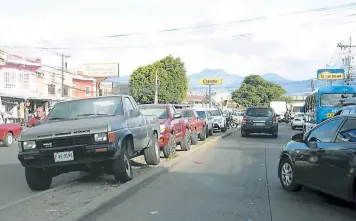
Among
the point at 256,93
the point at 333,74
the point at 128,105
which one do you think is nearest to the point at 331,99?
the point at 128,105

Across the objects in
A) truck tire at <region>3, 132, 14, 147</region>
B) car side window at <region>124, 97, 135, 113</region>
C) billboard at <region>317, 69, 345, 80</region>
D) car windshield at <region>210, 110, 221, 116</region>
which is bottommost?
truck tire at <region>3, 132, 14, 147</region>

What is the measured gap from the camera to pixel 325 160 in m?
6.36

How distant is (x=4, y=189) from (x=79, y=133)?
2288 mm

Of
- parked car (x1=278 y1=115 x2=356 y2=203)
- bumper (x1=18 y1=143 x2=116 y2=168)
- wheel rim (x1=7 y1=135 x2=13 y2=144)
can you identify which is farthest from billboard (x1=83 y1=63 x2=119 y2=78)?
parked car (x1=278 y1=115 x2=356 y2=203)

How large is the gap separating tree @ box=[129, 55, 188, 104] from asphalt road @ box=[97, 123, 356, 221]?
4599cm

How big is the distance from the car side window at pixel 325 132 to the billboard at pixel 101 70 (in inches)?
2497

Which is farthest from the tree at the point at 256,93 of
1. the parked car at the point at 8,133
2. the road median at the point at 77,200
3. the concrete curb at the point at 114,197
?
the road median at the point at 77,200

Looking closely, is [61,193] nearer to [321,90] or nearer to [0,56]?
[321,90]

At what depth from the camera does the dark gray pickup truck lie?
7.39 meters

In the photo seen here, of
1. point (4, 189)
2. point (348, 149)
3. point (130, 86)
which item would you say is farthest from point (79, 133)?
point (130, 86)

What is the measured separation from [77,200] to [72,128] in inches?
55.3

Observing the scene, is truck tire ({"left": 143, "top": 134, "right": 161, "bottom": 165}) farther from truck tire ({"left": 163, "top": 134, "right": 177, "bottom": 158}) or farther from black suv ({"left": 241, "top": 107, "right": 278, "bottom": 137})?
black suv ({"left": 241, "top": 107, "right": 278, "bottom": 137})

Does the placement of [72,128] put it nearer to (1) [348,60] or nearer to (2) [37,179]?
(2) [37,179]

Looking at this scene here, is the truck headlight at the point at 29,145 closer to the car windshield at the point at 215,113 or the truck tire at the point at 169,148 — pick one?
the truck tire at the point at 169,148
